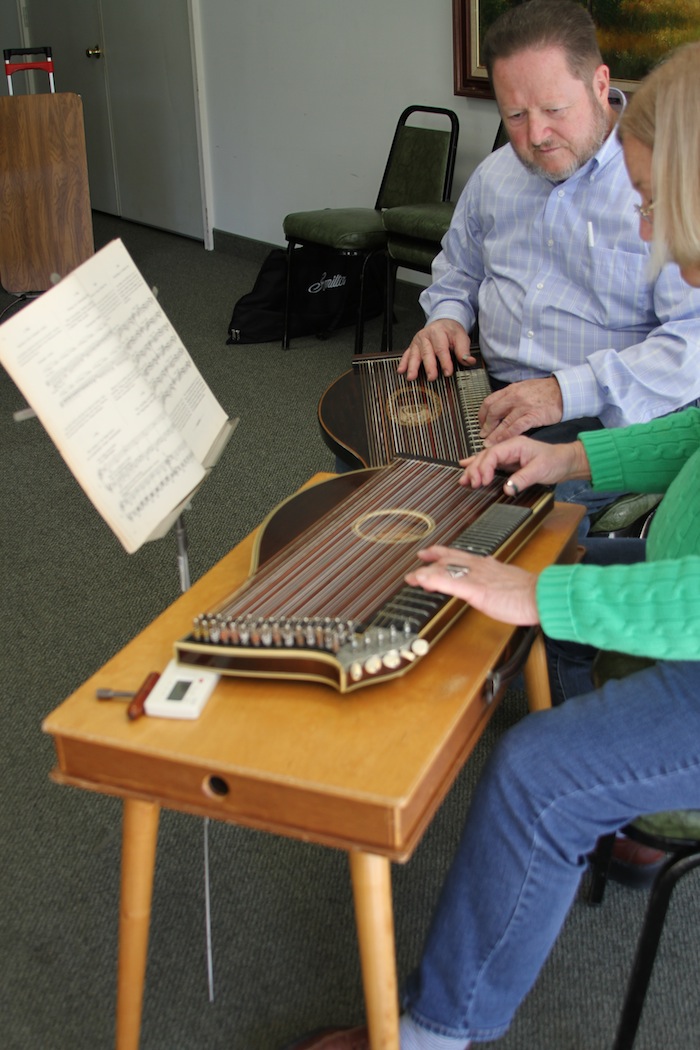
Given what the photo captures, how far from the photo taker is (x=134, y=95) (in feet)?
19.0

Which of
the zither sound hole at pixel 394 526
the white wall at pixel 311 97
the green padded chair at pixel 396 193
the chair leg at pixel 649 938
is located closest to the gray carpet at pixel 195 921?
the chair leg at pixel 649 938

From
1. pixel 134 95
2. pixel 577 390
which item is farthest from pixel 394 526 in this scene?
pixel 134 95

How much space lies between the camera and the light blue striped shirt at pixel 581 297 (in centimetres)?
184

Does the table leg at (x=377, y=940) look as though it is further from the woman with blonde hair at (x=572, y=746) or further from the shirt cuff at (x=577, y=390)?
the shirt cuff at (x=577, y=390)

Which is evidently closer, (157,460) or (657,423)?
(157,460)

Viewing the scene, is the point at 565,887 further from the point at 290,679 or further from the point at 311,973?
the point at 311,973

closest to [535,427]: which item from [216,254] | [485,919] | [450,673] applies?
[450,673]

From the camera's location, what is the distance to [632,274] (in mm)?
1883

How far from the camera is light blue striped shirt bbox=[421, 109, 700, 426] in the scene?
1838mm

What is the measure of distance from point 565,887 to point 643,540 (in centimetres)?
65

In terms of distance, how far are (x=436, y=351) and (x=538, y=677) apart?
711 mm

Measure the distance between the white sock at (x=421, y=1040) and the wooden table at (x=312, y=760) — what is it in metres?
0.12

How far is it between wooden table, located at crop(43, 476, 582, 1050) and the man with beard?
76 centimetres

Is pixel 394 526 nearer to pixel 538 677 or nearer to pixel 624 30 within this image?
pixel 538 677
